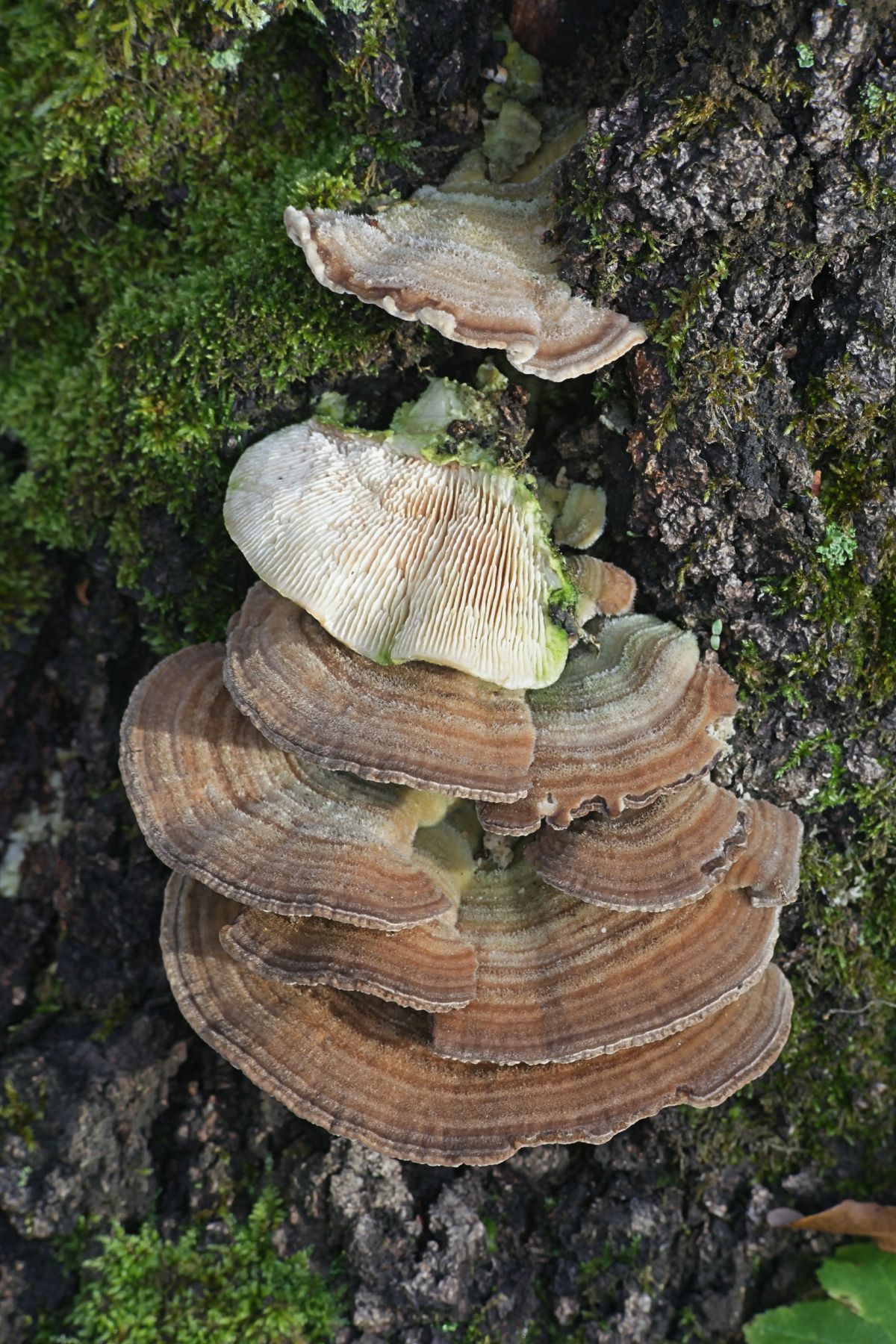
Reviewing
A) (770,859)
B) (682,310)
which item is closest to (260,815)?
(770,859)

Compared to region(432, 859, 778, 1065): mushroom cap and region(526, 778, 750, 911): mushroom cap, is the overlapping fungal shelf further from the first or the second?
region(432, 859, 778, 1065): mushroom cap

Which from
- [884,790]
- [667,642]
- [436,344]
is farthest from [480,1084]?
[436,344]

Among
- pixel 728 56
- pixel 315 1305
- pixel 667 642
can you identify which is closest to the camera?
pixel 728 56

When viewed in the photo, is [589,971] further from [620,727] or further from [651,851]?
[620,727]

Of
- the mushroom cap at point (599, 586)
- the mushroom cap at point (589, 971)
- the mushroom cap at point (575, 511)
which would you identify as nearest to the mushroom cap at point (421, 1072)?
the mushroom cap at point (589, 971)

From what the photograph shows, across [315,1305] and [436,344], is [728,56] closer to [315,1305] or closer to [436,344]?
[436,344]

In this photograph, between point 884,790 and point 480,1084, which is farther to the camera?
point 884,790
